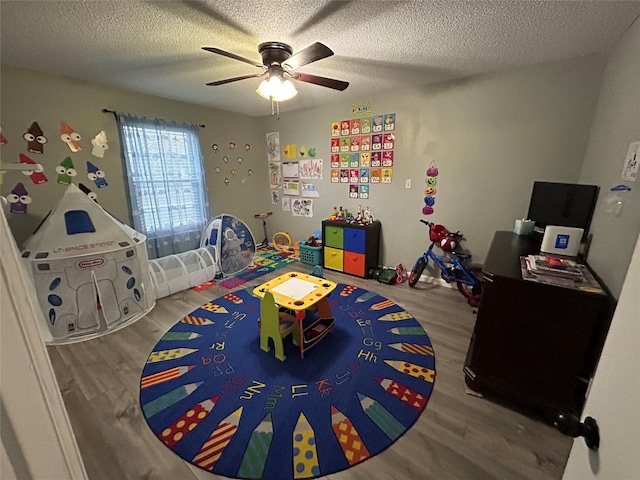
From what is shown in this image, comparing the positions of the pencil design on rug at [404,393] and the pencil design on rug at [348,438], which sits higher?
the pencil design on rug at [404,393]

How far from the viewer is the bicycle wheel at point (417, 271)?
3.15 metres

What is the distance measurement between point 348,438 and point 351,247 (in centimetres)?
233

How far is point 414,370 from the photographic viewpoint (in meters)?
1.91

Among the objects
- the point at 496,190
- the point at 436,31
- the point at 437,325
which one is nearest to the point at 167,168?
the point at 436,31

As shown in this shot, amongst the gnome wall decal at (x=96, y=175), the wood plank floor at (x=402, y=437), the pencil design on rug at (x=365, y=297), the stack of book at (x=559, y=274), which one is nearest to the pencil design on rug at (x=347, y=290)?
the pencil design on rug at (x=365, y=297)

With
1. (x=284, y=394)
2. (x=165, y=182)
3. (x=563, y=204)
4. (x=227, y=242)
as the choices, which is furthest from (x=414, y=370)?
(x=165, y=182)

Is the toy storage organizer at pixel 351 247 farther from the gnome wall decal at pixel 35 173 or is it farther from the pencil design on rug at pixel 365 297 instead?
the gnome wall decal at pixel 35 173

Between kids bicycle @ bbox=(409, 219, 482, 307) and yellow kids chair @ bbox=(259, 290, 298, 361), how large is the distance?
1.77 m

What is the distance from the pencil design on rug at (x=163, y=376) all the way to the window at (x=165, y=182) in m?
1.95

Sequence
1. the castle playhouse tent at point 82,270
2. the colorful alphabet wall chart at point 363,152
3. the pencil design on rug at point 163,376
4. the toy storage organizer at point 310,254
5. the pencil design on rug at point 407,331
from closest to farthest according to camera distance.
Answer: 1. the pencil design on rug at point 163,376
2. the castle playhouse tent at point 82,270
3. the pencil design on rug at point 407,331
4. the colorful alphabet wall chart at point 363,152
5. the toy storage organizer at point 310,254

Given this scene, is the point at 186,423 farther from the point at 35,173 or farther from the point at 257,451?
the point at 35,173

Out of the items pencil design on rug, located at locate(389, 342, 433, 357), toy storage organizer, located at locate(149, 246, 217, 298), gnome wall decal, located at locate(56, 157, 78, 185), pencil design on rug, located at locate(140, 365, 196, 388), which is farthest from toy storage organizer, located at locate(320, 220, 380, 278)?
gnome wall decal, located at locate(56, 157, 78, 185)

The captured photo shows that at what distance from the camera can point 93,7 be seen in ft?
4.95

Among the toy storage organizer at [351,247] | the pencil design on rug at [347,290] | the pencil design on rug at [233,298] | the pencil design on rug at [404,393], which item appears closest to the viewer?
the pencil design on rug at [404,393]
